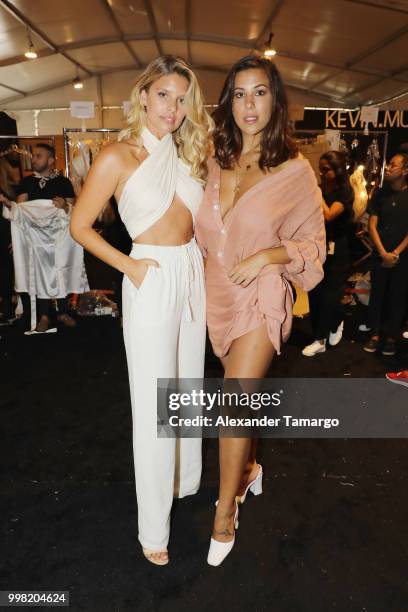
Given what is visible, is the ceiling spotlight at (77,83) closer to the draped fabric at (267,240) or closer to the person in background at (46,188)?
the person in background at (46,188)

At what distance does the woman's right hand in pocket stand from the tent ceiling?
26.0 feet

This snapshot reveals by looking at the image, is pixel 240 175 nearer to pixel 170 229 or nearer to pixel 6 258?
pixel 170 229

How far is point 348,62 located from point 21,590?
1263 cm

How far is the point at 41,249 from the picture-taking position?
15.9 ft

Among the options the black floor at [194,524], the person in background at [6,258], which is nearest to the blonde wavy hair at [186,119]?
the black floor at [194,524]

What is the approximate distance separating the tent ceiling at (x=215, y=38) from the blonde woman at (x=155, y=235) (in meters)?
7.51

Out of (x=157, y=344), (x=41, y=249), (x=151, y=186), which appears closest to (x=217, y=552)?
(x=157, y=344)

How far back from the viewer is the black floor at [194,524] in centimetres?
172

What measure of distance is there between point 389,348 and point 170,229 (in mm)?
3201

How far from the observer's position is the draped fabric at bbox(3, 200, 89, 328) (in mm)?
4730

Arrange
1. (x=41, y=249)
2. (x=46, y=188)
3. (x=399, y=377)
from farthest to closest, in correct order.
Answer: (x=41, y=249)
(x=46, y=188)
(x=399, y=377)

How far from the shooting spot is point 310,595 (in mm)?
1709

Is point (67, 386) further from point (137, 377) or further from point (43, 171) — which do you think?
point (43, 171)

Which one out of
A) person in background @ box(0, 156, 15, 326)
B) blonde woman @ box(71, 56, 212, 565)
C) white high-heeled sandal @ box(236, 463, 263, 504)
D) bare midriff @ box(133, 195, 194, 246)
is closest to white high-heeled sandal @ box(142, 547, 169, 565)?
blonde woman @ box(71, 56, 212, 565)
